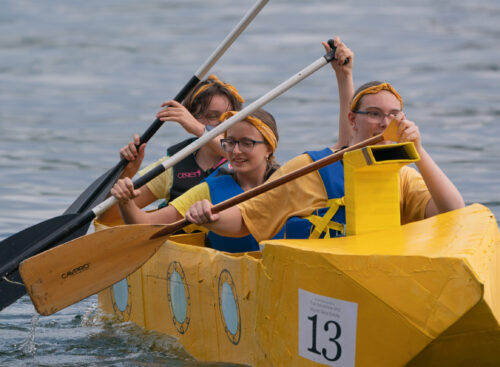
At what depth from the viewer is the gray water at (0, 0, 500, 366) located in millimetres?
5660

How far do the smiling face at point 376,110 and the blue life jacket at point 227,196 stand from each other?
821mm

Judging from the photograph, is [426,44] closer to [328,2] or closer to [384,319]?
[328,2]

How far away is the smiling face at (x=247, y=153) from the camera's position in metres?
4.33

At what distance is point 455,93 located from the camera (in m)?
16.0

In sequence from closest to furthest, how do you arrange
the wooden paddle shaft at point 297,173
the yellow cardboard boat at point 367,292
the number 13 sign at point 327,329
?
the yellow cardboard boat at point 367,292 < the number 13 sign at point 327,329 < the wooden paddle shaft at point 297,173

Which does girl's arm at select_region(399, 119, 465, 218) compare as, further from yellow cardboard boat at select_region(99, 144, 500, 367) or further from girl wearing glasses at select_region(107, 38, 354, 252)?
girl wearing glasses at select_region(107, 38, 354, 252)

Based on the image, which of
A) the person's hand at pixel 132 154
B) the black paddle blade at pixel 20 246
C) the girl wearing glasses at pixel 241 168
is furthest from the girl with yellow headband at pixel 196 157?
the black paddle blade at pixel 20 246

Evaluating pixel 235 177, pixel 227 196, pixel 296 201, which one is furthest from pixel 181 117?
pixel 296 201

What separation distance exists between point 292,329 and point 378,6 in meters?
25.1

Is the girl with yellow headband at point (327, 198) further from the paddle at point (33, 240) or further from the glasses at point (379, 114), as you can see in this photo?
the paddle at point (33, 240)

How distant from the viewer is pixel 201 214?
3.94 metres

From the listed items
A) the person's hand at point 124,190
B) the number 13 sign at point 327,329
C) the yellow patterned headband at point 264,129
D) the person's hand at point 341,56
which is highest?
the person's hand at point 341,56

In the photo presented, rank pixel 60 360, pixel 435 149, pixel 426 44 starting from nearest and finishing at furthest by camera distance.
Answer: pixel 60 360 → pixel 435 149 → pixel 426 44

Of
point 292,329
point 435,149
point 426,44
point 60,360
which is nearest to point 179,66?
point 426,44
